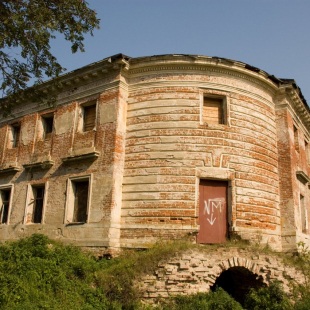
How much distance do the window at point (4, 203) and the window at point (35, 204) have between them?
66.4 inches

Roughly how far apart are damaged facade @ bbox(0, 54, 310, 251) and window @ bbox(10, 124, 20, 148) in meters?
2.42

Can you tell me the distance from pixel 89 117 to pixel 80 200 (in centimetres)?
336

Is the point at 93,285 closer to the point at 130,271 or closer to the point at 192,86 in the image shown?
the point at 130,271

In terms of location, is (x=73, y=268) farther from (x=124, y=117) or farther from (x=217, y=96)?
(x=217, y=96)

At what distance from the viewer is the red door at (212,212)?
12.8 metres

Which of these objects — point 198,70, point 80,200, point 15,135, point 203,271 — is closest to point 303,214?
point 203,271

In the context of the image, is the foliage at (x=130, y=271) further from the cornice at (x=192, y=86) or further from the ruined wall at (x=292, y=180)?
the cornice at (x=192, y=86)

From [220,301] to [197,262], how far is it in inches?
49.7

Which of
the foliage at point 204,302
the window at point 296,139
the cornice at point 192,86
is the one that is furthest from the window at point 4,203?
the window at point 296,139

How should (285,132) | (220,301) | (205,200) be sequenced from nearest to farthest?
(220,301), (205,200), (285,132)

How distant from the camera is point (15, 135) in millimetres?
18156

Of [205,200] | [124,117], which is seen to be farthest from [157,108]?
[205,200]

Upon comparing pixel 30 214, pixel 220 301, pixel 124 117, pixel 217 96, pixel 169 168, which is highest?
pixel 217 96

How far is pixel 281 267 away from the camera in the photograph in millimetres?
11695
